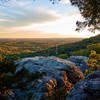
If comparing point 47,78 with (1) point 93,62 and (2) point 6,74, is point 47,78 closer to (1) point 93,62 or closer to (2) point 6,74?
(2) point 6,74

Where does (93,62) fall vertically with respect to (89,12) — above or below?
below

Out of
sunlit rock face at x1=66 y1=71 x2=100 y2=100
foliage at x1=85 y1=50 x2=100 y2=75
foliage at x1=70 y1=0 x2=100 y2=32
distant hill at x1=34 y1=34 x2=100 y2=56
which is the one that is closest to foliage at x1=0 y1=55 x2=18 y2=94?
sunlit rock face at x1=66 y1=71 x2=100 y2=100

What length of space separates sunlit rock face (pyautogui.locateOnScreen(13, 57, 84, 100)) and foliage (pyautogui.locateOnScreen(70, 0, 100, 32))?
144 inches

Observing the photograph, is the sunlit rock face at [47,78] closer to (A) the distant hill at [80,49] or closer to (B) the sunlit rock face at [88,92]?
(B) the sunlit rock face at [88,92]

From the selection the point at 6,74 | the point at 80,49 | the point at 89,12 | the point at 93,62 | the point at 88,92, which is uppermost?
the point at 89,12

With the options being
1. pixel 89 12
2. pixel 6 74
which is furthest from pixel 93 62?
pixel 6 74

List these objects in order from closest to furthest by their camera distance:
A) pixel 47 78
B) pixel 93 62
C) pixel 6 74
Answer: pixel 6 74, pixel 47 78, pixel 93 62

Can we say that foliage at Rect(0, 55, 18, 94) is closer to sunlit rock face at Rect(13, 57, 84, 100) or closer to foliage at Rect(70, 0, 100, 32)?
sunlit rock face at Rect(13, 57, 84, 100)

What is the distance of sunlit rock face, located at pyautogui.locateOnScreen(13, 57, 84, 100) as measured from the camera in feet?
25.8

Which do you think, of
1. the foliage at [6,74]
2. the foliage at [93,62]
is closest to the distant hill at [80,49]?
the foliage at [93,62]

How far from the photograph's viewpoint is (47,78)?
8602 millimetres

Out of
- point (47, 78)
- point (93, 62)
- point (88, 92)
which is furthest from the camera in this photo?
point (93, 62)

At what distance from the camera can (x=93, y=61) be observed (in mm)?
14531

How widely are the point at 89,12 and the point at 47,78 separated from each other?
5.73 meters
